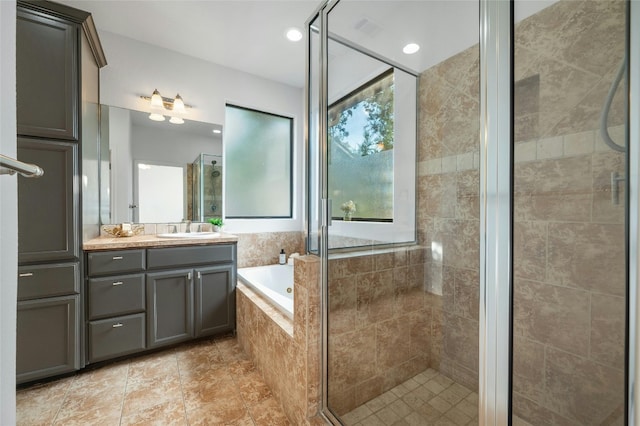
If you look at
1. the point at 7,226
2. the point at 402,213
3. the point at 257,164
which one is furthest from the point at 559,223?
the point at 257,164

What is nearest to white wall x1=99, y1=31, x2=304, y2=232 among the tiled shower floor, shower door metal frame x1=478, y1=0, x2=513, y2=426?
the tiled shower floor

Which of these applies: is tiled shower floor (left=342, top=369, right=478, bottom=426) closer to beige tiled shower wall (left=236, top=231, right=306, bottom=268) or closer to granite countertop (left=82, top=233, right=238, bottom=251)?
granite countertop (left=82, top=233, right=238, bottom=251)

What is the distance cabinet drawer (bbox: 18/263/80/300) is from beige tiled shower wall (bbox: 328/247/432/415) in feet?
5.63

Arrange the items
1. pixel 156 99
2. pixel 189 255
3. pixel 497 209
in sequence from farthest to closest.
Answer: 1. pixel 156 99
2. pixel 189 255
3. pixel 497 209

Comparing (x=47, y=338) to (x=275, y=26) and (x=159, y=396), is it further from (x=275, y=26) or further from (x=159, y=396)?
(x=275, y=26)

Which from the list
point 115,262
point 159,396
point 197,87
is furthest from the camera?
point 197,87

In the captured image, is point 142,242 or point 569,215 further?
point 142,242

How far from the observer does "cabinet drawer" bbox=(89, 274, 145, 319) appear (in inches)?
71.0

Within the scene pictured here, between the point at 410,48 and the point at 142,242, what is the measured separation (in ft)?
7.13

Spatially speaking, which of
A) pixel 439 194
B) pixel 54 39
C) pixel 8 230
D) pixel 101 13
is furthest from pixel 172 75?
pixel 439 194

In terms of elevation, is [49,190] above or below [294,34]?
below

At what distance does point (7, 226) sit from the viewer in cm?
53

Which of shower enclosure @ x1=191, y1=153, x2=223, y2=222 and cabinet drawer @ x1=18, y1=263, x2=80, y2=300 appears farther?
shower enclosure @ x1=191, y1=153, x2=223, y2=222

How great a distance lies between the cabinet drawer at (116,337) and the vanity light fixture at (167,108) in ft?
5.74
